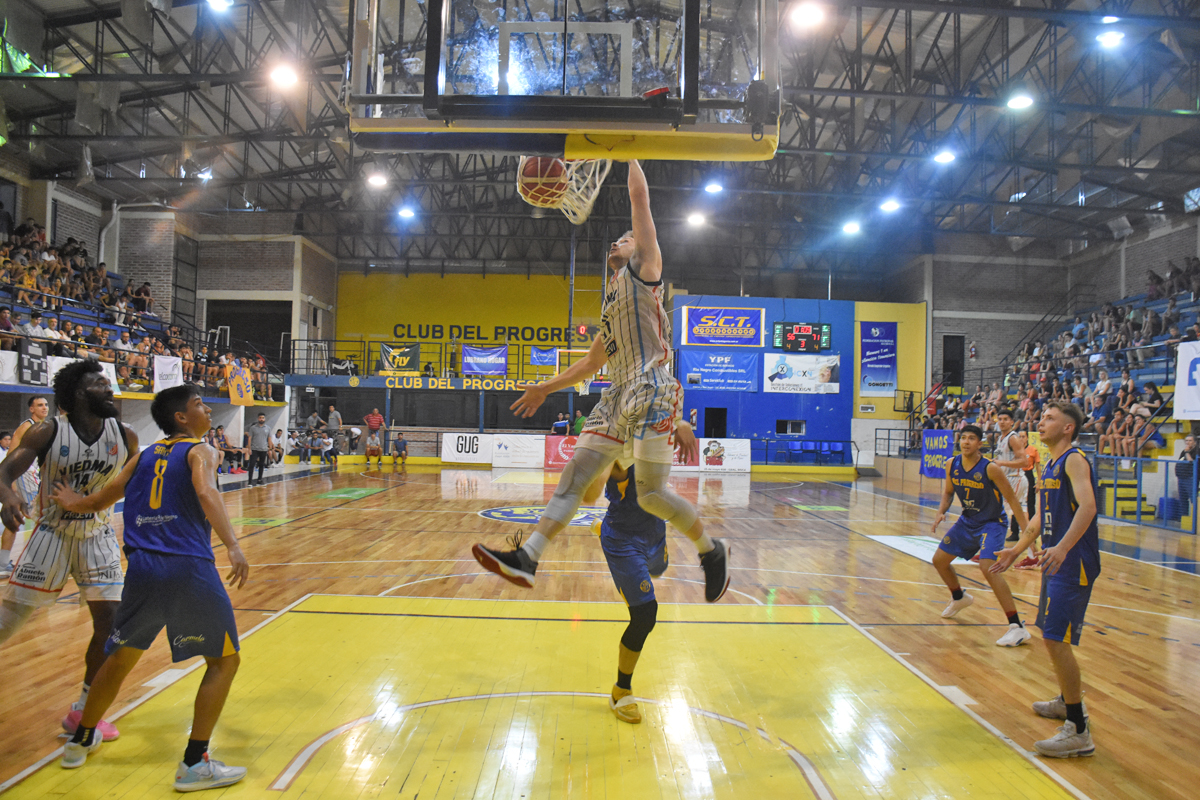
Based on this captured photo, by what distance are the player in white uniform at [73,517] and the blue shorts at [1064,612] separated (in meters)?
4.62

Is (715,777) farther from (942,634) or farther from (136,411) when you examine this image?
(136,411)

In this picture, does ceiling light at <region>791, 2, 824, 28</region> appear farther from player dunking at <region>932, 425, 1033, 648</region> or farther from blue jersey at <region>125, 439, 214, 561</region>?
blue jersey at <region>125, 439, 214, 561</region>

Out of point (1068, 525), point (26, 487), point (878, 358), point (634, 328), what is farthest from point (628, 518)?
point (878, 358)

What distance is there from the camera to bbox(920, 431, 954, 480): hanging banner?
1780cm

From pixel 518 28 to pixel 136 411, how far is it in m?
16.5

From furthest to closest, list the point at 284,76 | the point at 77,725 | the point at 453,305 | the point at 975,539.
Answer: the point at 453,305 < the point at 284,76 < the point at 975,539 < the point at 77,725

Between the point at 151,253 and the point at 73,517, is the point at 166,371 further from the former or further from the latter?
the point at 73,517

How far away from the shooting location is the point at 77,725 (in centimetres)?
332

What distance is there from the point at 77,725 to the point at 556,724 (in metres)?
2.28

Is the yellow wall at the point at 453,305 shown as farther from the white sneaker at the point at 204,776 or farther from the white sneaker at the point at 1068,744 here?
the white sneaker at the point at 204,776

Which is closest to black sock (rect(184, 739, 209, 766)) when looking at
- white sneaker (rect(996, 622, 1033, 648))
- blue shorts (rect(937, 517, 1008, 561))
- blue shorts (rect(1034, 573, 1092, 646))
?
blue shorts (rect(1034, 573, 1092, 646))

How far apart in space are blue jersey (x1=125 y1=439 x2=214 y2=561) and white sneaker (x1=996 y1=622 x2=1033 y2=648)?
5306 mm

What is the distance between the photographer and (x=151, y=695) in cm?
384

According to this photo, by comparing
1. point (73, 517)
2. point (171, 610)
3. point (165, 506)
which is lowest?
point (171, 610)
